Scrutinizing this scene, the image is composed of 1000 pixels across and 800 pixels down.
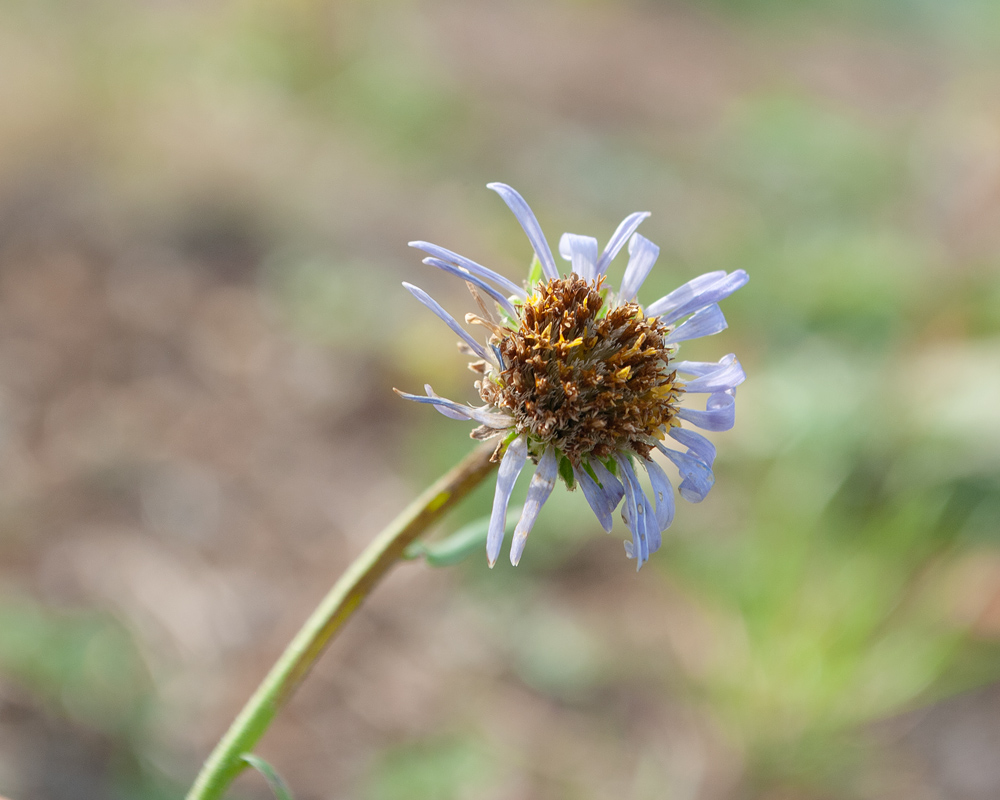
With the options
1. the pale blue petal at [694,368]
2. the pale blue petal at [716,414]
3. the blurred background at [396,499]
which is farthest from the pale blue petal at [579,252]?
the blurred background at [396,499]

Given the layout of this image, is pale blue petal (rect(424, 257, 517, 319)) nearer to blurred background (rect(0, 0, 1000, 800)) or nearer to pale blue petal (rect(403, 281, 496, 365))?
pale blue petal (rect(403, 281, 496, 365))

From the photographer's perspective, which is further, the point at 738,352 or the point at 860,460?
the point at 738,352

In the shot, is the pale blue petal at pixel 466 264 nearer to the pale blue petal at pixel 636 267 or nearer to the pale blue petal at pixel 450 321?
the pale blue petal at pixel 450 321

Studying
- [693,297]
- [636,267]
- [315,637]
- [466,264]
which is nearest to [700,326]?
[693,297]

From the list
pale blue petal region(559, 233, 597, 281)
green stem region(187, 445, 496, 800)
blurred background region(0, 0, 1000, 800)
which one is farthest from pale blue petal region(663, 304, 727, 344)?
blurred background region(0, 0, 1000, 800)

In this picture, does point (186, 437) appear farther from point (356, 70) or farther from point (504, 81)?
point (504, 81)

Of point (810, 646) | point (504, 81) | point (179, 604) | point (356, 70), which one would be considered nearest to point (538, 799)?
point (810, 646)
